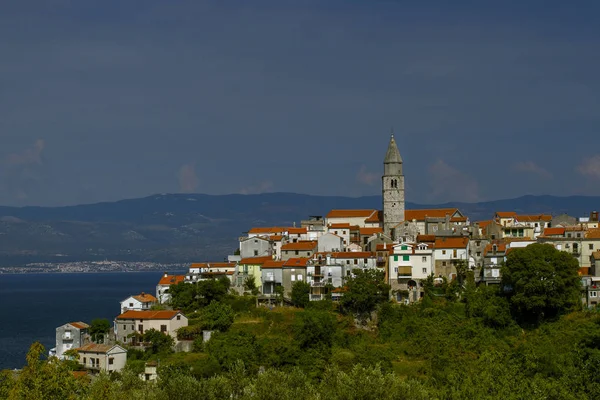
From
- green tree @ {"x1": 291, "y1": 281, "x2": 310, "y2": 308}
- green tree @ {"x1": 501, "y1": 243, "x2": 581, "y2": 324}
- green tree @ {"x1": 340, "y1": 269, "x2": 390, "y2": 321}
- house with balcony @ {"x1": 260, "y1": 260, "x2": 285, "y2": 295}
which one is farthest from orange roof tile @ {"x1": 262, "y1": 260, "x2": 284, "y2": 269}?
green tree @ {"x1": 501, "y1": 243, "x2": 581, "y2": 324}

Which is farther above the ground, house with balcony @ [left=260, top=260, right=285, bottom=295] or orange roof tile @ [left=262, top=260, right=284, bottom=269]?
orange roof tile @ [left=262, top=260, right=284, bottom=269]

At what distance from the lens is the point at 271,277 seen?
7131 centimetres

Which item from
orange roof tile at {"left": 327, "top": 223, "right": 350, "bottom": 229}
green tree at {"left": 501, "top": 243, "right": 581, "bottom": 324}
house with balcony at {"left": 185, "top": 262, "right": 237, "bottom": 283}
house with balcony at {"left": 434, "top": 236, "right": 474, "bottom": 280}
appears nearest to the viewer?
green tree at {"left": 501, "top": 243, "right": 581, "bottom": 324}

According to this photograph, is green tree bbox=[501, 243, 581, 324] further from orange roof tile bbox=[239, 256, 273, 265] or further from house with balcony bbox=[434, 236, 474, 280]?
orange roof tile bbox=[239, 256, 273, 265]

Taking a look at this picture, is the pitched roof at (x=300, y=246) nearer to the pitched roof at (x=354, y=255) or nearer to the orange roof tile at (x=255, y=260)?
the orange roof tile at (x=255, y=260)

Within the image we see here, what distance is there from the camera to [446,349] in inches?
2287

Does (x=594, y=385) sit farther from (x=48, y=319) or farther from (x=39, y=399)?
(x=48, y=319)

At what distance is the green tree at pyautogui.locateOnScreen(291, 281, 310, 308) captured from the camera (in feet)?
223

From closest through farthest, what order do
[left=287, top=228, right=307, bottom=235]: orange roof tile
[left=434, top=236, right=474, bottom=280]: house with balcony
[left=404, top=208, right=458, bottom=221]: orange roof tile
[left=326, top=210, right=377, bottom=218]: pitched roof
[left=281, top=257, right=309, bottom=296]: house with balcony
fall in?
[left=434, top=236, right=474, bottom=280]: house with balcony → [left=281, top=257, right=309, bottom=296]: house with balcony → [left=404, top=208, right=458, bottom=221]: orange roof tile → [left=287, top=228, right=307, bottom=235]: orange roof tile → [left=326, top=210, right=377, bottom=218]: pitched roof

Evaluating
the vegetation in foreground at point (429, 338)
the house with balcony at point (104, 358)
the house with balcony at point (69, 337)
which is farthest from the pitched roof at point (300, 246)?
the house with balcony at point (104, 358)

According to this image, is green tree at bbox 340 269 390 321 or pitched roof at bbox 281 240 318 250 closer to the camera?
green tree at bbox 340 269 390 321

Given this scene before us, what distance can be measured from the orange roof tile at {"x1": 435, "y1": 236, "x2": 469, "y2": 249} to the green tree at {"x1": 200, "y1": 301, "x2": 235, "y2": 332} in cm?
1760

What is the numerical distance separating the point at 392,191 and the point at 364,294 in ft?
67.0

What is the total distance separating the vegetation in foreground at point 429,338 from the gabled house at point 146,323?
1565 millimetres
